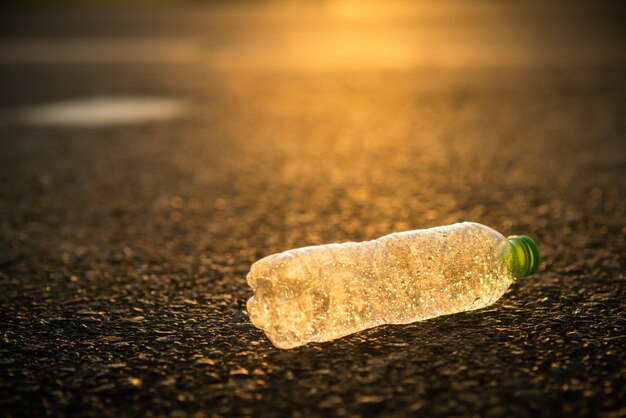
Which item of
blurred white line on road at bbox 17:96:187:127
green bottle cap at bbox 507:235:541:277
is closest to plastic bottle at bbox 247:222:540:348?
green bottle cap at bbox 507:235:541:277

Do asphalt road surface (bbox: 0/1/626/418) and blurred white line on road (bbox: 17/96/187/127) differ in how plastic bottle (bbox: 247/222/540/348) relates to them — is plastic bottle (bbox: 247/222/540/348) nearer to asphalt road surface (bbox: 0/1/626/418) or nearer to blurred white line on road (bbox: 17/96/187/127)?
asphalt road surface (bbox: 0/1/626/418)

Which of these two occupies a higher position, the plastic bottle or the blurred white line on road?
the blurred white line on road

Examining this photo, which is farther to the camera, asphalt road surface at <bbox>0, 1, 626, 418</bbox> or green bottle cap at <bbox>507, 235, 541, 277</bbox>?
green bottle cap at <bbox>507, 235, 541, 277</bbox>

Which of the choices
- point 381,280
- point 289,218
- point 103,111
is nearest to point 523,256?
point 381,280

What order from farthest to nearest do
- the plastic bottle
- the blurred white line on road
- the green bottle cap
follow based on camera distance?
the blurred white line on road, the green bottle cap, the plastic bottle

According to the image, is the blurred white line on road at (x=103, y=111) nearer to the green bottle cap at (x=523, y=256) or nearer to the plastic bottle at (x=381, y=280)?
the plastic bottle at (x=381, y=280)

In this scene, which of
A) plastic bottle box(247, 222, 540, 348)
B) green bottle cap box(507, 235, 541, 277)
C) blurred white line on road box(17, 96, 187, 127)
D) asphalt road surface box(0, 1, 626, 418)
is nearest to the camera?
asphalt road surface box(0, 1, 626, 418)

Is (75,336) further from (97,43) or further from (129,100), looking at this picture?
(97,43)
